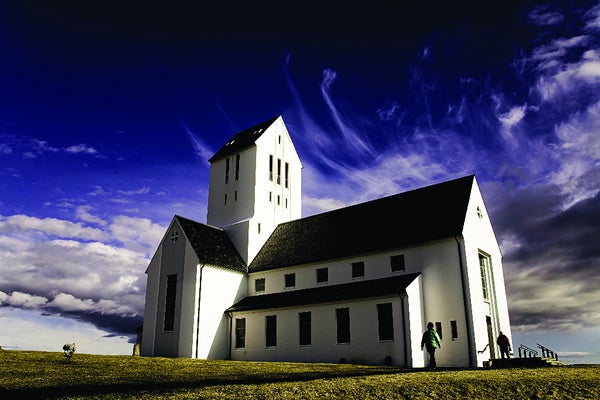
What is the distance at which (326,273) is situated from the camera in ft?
119

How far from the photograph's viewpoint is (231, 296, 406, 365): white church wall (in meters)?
29.4

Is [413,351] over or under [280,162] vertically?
under

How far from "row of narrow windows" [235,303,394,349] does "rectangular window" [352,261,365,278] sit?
323cm

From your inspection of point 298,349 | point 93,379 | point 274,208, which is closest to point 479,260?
point 298,349

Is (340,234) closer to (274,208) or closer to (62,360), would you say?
(274,208)

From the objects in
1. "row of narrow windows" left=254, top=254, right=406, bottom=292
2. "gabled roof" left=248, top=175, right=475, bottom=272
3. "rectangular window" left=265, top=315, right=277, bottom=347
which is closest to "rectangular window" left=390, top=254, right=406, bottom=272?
"row of narrow windows" left=254, top=254, right=406, bottom=292

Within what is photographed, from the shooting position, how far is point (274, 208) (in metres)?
45.7

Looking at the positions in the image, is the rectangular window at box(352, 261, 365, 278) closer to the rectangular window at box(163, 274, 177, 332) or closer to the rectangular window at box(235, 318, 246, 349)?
the rectangular window at box(235, 318, 246, 349)

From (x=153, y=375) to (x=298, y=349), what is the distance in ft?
53.8

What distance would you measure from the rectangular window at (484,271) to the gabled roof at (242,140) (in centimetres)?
2201

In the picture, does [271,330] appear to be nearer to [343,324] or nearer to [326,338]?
[326,338]

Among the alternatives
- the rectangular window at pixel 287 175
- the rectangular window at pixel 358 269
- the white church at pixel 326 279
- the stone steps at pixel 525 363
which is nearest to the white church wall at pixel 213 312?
the white church at pixel 326 279

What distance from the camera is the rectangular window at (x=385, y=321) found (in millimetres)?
29453

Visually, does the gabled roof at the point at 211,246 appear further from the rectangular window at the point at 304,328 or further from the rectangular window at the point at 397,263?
the rectangular window at the point at 397,263
